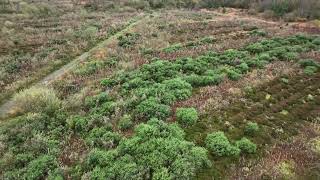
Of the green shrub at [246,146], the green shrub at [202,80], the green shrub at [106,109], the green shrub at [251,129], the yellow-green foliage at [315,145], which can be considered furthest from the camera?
the green shrub at [202,80]

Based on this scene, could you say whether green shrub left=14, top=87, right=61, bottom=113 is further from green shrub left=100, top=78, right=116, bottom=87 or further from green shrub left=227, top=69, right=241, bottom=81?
green shrub left=227, top=69, right=241, bottom=81

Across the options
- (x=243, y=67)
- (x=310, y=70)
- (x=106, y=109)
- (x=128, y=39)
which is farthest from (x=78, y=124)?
(x=128, y=39)

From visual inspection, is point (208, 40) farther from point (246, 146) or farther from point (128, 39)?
point (246, 146)

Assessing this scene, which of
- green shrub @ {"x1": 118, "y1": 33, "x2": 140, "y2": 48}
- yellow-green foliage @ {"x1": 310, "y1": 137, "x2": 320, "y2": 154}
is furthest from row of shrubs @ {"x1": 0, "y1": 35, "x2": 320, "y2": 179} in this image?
green shrub @ {"x1": 118, "y1": 33, "x2": 140, "y2": 48}

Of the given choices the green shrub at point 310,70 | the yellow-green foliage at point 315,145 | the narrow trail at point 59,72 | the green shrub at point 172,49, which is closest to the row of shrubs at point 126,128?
the narrow trail at point 59,72

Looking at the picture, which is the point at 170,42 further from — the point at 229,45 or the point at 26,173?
the point at 26,173

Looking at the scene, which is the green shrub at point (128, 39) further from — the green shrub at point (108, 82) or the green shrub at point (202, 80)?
the green shrub at point (202, 80)
